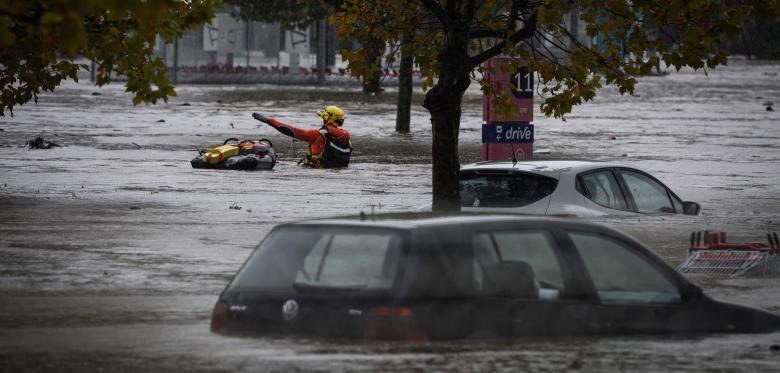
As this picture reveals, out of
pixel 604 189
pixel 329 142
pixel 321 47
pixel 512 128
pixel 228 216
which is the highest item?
pixel 321 47

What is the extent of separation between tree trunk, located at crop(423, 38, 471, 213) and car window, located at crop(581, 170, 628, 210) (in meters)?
1.37

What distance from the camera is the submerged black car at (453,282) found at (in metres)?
8.54

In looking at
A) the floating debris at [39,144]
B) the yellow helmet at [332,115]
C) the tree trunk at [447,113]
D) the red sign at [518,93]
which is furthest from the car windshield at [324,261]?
the floating debris at [39,144]

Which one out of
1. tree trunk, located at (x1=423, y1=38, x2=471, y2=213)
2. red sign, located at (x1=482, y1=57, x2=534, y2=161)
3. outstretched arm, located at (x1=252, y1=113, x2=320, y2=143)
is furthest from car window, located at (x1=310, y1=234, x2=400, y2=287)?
outstretched arm, located at (x1=252, y1=113, x2=320, y2=143)

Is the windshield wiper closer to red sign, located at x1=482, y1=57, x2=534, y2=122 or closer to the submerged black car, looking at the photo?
the submerged black car

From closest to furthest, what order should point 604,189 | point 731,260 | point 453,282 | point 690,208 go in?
point 453,282 → point 731,260 → point 604,189 → point 690,208

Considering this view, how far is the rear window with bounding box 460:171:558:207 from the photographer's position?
52.3 feet

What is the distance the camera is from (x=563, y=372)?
8.70 meters

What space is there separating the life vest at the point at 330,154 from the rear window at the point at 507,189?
504 inches

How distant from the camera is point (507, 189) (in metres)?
16.0

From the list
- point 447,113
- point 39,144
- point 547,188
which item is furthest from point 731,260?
point 39,144

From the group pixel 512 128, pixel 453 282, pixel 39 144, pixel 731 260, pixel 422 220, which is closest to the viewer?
pixel 453 282

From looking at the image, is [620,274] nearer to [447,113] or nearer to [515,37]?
[447,113]

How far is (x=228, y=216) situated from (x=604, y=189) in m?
5.62
